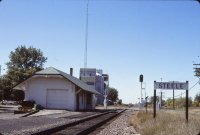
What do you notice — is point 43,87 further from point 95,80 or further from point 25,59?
point 95,80

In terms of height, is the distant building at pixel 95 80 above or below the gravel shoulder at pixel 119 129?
above

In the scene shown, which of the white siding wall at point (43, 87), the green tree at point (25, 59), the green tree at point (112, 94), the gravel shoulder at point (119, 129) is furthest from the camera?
the green tree at point (112, 94)

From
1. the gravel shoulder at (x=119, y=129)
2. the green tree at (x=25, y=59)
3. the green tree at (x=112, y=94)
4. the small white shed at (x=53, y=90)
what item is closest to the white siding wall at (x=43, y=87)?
the small white shed at (x=53, y=90)

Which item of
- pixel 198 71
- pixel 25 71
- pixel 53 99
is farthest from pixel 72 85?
pixel 25 71

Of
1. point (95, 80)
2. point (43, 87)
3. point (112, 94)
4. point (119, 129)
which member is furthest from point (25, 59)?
point (119, 129)

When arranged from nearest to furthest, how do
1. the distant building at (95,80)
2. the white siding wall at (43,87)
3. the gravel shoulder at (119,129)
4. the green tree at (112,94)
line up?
the gravel shoulder at (119,129)
the white siding wall at (43,87)
the distant building at (95,80)
the green tree at (112,94)

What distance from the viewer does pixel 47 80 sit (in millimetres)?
42250

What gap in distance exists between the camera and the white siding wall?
41.4 m

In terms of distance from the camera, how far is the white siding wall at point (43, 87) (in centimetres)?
4141

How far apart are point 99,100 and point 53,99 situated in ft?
256

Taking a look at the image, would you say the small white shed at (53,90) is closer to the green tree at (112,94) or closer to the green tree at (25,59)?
the green tree at (25,59)

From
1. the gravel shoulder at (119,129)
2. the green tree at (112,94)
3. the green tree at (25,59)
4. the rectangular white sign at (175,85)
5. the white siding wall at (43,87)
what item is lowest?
the gravel shoulder at (119,129)

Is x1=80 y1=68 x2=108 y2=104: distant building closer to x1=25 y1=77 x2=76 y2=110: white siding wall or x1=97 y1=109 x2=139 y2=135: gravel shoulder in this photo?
x1=25 y1=77 x2=76 y2=110: white siding wall

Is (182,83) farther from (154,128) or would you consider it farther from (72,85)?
(72,85)
